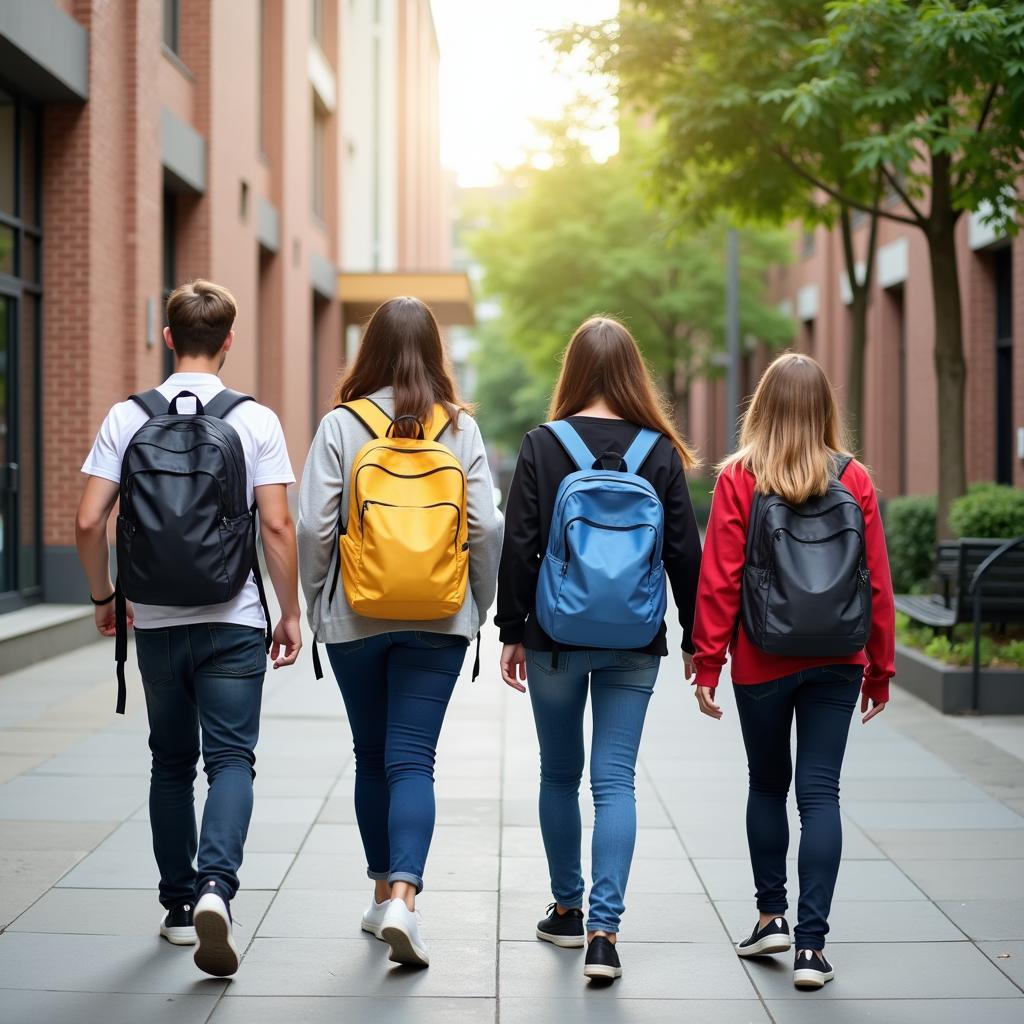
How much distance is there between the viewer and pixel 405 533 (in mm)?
4090

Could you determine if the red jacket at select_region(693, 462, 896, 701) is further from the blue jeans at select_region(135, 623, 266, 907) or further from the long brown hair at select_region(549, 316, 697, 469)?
the blue jeans at select_region(135, 623, 266, 907)

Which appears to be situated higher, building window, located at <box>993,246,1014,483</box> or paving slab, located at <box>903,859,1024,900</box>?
building window, located at <box>993,246,1014,483</box>

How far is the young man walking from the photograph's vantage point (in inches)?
159

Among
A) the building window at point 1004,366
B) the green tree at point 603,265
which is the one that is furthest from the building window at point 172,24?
the green tree at point 603,265

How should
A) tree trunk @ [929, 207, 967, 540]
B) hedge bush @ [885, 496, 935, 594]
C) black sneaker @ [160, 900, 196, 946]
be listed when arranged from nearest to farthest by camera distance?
black sneaker @ [160, 900, 196, 946] → tree trunk @ [929, 207, 967, 540] → hedge bush @ [885, 496, 935, 594]

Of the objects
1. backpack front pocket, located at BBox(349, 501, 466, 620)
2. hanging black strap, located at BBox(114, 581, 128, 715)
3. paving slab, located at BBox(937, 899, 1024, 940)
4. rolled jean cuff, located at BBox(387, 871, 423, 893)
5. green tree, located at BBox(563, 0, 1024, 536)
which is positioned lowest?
paving slab, located at BBox(937, 899, 1024, 940)

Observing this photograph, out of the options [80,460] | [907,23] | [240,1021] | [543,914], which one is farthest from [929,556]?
[240,1021]

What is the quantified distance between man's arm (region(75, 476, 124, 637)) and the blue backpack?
1.26 m

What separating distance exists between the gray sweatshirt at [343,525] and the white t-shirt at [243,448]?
13cm

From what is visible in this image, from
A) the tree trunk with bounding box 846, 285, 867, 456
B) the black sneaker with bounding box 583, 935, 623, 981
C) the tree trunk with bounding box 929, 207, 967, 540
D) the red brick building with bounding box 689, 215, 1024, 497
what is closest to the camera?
the black sneaker with bounding box 583, 935, 623, 981

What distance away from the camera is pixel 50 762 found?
738 centimetres

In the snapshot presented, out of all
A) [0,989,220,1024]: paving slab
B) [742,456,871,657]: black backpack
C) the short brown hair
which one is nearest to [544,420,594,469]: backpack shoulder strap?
[742,456,871,657]: black backpack

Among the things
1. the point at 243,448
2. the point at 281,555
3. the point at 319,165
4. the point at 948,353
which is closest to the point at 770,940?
the point at 281,555

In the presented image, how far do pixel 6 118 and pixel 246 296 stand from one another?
20.8 feet
